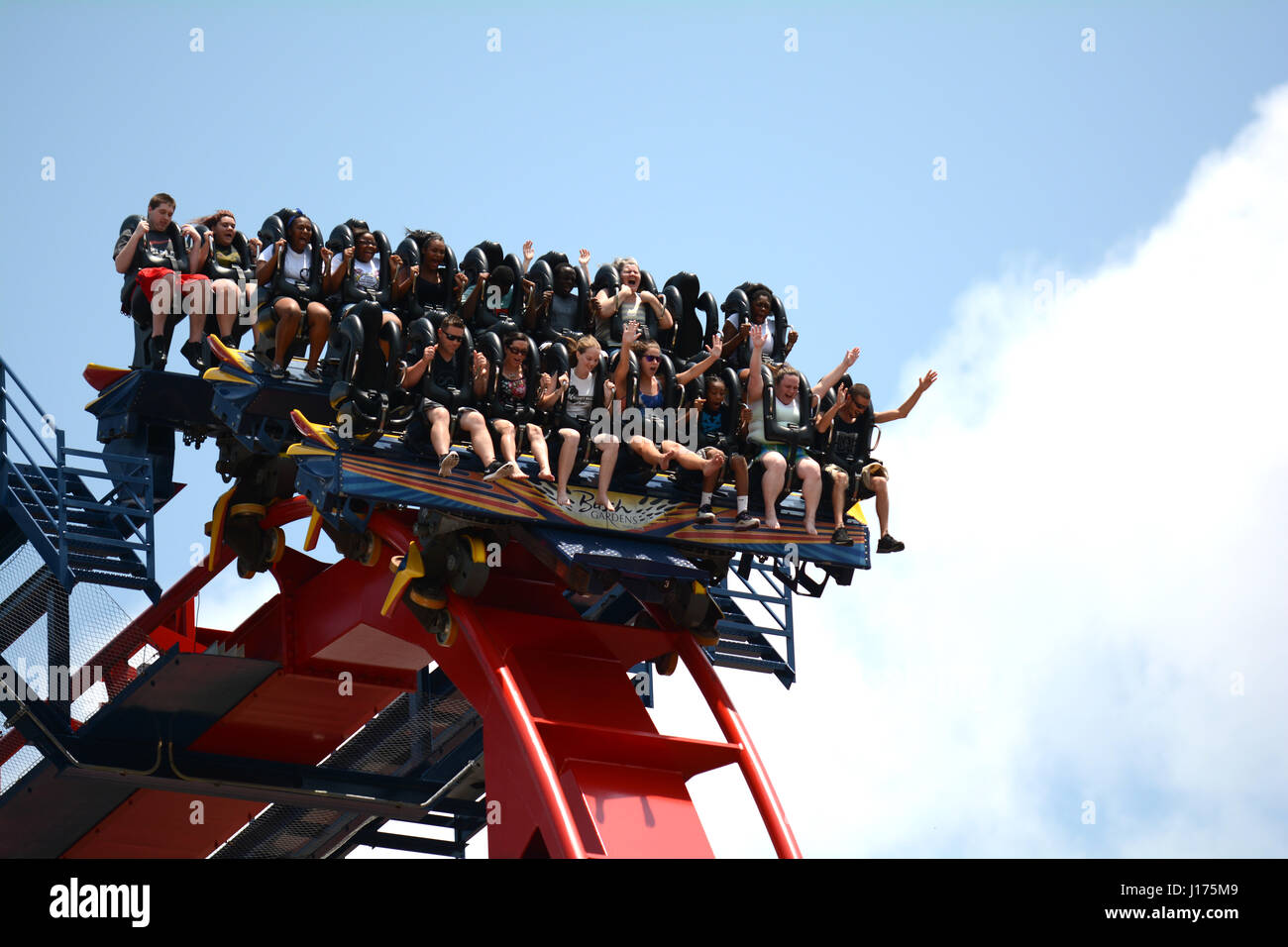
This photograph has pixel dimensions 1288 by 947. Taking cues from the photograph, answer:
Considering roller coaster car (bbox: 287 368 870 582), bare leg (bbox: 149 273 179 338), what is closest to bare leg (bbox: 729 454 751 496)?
roller coaster car (bbox: 287 368 870 582)

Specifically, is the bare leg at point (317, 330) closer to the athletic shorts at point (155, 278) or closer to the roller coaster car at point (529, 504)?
the roller coaster car at point (529, 504)

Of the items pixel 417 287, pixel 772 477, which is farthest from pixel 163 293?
pixel 772 477

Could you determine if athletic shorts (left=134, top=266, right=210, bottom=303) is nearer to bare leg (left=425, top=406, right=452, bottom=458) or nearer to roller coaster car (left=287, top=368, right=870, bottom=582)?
roller coaster car (left=287, top=368, right=870, bottom=582)

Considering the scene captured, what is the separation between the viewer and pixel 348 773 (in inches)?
729

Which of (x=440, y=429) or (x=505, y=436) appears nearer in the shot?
(x=440, y=429)

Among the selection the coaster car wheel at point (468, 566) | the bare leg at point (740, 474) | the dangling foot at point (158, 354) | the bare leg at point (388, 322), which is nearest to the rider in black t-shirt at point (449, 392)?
the bare leg at point (388, 322)

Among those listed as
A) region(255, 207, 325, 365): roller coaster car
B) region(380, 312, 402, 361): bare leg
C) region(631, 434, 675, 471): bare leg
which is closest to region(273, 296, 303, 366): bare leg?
region(255, 207, 325, 365): roller coaster car

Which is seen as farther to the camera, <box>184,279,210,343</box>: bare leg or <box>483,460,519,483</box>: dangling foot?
<box>184,279,210,343</box>: bare leg

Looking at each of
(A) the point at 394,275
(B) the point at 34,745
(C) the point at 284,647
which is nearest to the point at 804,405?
(A) the point at 394,275

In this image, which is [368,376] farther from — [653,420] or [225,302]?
[653,420]

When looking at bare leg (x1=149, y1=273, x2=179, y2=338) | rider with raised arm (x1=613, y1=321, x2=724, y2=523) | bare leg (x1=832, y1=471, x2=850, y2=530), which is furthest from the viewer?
bare leg (x1=149, y1=273, x2=179, y2=338)

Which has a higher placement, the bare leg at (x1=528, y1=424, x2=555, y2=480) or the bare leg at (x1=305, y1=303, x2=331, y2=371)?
the bare leg at (x1=305, y1=303, x2=331, y2=371)

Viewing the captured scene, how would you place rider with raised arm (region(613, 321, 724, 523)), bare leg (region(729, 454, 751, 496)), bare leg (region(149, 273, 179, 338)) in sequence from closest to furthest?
rider with raised arm (region(613, 321, 724, 523)), bare leg (region(729, 454, 751, 496)), bare leg (region(149, 273, 179, 338))

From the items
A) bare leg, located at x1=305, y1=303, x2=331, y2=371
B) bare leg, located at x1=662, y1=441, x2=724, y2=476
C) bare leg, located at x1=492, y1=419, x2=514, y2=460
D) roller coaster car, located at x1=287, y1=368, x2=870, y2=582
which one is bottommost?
roller coaster car, located at x1=287, y1=368, x2=870, y2=582
